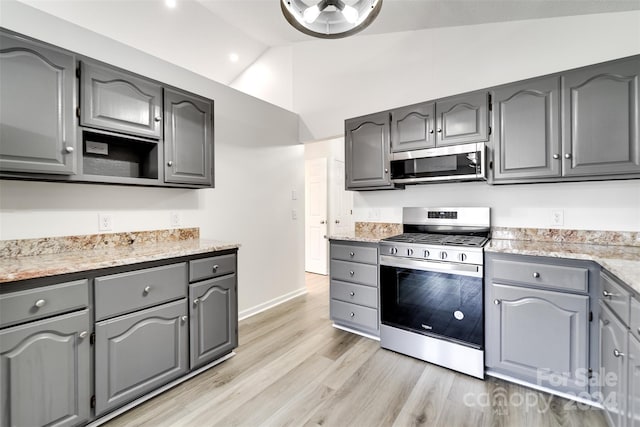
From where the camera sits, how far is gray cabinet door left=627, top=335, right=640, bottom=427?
1.11 metres

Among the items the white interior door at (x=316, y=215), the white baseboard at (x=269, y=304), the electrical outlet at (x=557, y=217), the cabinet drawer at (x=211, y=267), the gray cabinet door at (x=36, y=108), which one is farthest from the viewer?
the white interior door at (x=316, y=215)

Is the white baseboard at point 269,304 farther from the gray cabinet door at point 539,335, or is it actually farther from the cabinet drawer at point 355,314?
the gray cabinet door at point 539,335

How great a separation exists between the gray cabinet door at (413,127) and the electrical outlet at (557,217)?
41.4 inches

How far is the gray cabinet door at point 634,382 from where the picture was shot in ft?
3.64

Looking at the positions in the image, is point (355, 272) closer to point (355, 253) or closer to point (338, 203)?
point (355, 253)

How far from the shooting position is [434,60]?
2744mm

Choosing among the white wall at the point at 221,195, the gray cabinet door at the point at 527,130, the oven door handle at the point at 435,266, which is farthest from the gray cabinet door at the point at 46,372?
the gray cabinet door at the point at 527,130

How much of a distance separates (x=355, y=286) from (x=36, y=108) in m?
2.49

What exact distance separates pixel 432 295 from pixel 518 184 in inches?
44.6

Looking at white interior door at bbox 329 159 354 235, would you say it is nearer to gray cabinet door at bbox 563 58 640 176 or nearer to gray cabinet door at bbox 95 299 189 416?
→ gray cabinet door at bbox 95 299 189 416

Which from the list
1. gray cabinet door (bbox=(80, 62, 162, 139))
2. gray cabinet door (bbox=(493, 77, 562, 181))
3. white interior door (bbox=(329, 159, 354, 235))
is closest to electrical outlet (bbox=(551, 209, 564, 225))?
gray cabinet door (bbox=(493, 77, 562, 181))

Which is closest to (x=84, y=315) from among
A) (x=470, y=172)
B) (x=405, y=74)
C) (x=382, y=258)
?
(x=382, y=258)

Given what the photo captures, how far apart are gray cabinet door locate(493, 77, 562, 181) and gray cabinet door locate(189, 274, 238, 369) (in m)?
2.26

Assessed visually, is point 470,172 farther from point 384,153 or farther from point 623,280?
point 623,280
